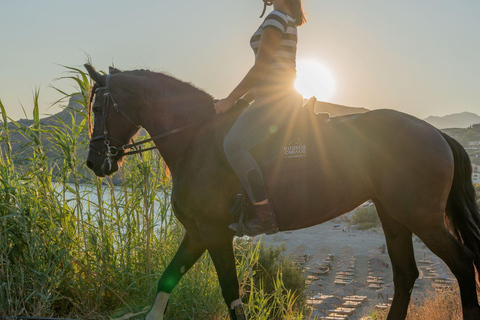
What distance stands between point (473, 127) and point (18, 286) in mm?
108434

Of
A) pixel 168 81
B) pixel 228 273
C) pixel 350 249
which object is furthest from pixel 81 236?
pixel 350 249

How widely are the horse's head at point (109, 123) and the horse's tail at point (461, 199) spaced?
2793 mm

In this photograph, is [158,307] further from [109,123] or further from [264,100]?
[264,100]

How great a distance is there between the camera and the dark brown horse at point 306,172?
3480 millimetres

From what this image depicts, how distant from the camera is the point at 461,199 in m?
3.77

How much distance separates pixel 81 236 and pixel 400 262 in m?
3.53

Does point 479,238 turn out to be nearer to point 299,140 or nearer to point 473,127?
point 299,140

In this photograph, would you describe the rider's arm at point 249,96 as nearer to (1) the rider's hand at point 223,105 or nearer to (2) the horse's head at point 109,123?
(1) the rider's hand at point 223,105

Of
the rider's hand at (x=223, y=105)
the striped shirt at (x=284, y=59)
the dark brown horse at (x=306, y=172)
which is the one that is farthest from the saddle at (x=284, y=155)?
the rider's hand at (x=223, y=105)

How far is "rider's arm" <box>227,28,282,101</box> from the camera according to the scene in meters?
3.42

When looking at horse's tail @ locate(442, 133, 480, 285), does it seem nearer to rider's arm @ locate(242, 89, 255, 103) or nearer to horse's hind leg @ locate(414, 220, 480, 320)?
horse's hind leg @ locate(414, 220, 480, 320)

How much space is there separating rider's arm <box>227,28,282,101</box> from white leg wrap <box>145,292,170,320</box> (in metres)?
1.87

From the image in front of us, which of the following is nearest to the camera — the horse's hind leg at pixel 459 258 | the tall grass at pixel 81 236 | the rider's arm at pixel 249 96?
the horse's hind leg at pixel 459 258

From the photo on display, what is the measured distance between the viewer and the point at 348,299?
67.6 ft
